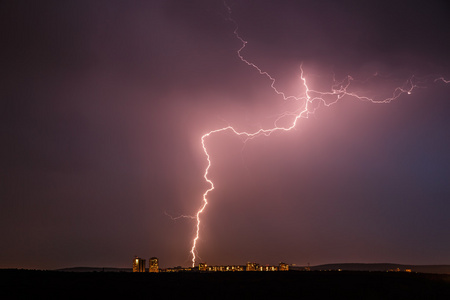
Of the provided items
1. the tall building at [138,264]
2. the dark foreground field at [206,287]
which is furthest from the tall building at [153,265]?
the dark foreground field at [206,287]

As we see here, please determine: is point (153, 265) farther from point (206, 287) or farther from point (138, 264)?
point (206, 287)

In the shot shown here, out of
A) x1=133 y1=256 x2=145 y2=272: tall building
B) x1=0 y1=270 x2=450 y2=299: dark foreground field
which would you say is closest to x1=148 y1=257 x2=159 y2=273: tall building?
x1=133 y1=256 x2=145 y2=272: tall building

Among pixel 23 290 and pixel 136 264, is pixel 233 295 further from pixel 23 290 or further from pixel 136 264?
pixel 136 264

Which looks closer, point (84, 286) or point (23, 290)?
point (23, 290)

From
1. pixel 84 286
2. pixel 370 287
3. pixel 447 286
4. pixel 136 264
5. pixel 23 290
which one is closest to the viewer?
pixel 23 290

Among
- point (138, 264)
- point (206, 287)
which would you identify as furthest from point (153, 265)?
point (206, 287)

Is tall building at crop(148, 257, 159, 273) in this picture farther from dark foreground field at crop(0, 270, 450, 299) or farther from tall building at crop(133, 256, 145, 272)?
dark foreground field at crop(0, 270, 450, 299)

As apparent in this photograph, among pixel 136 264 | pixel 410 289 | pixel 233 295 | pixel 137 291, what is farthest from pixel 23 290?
pixel 136 264

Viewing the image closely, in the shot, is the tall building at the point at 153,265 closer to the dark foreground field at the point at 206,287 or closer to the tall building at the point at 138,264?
the tall building at the point at 138,264

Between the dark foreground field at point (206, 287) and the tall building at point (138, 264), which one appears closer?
the dark foreground field at point (206, 287)
